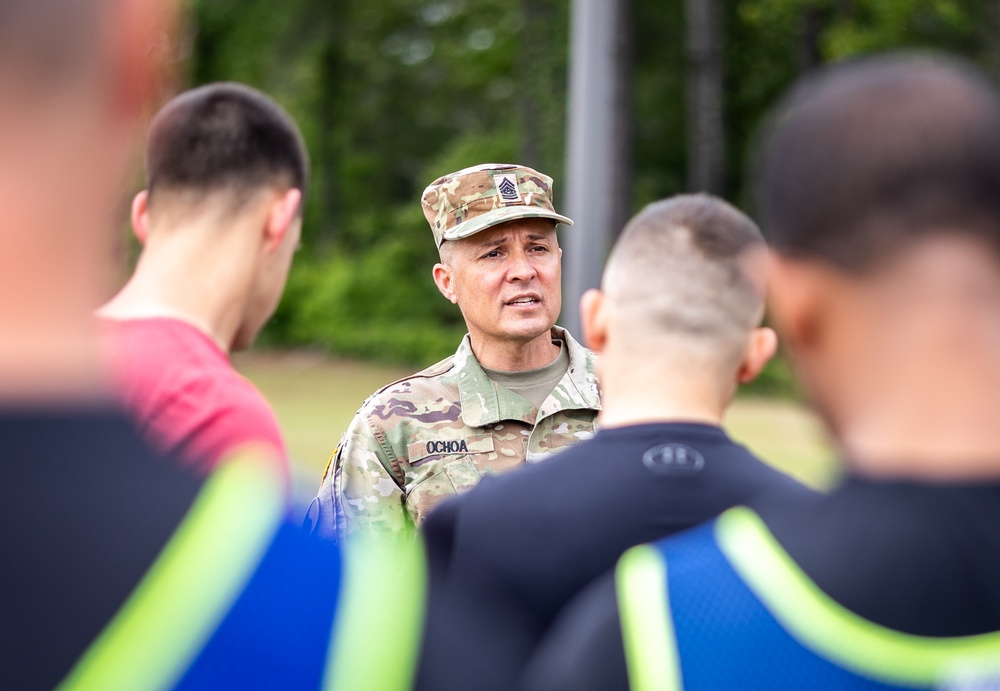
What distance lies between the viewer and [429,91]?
34.7 meters

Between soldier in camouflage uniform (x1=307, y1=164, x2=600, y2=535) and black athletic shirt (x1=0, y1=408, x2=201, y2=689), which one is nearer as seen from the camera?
black athletic shirt (x1=0, y1=408, x2=201, y2=689)

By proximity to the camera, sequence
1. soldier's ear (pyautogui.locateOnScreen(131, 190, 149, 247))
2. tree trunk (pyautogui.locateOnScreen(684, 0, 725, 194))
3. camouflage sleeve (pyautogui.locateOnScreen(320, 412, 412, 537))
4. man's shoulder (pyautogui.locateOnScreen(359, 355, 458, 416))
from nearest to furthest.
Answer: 1. soldier's ear (pyautogui.locateOnScreen(131, 190, 149, 247))
2. camouflage sleeve (pyautogui.locateOnScreen(320, 412, 412, 537))
3. man's shoulder (pyautogui.locateOnScreen(359, 355, 458, 416))
4. tree trunk (pyautogui.locateOnScreen(684, 0, 725, 194))

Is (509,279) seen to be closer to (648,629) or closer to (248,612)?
(648,629)

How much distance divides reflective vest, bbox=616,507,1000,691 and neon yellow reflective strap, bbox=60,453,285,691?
500 mm

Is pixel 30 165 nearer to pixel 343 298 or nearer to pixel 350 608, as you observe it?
pixel 350 608

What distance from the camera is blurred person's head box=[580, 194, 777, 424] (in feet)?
6.07

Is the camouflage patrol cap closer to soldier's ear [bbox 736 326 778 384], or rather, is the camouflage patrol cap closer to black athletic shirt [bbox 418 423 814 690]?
soldier's ear [bbox 736 326 778 384]

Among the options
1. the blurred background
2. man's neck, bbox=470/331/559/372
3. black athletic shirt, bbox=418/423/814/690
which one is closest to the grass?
the blurred background

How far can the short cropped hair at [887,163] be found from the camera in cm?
122

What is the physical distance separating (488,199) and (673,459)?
2.01 metres

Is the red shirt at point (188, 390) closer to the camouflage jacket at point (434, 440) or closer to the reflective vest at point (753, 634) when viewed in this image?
the reflective vest at point (753, 634)

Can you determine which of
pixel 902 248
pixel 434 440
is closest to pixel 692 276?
pixel 902 248

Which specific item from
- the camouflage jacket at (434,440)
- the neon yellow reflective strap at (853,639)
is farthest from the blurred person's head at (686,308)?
the camouflage jacket at (434,440)

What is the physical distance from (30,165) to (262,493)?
0.39 metres
